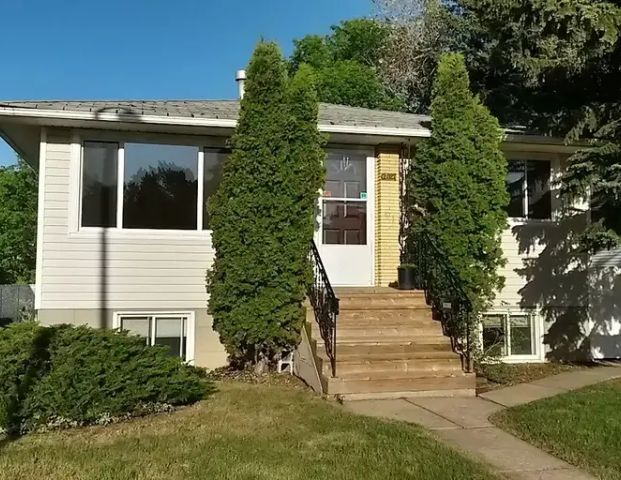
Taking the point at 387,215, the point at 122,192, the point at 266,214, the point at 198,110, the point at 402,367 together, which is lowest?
the point at 402,367

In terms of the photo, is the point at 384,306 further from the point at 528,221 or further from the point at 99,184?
the point at 99,184

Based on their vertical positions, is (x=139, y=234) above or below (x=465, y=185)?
below

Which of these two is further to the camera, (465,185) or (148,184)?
(148,184)

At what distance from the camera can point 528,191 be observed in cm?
1134

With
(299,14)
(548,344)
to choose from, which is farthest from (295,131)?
(299,14)

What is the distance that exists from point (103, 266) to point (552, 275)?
299 inches

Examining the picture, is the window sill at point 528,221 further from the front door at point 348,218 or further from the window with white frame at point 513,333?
the front door at point 348,218

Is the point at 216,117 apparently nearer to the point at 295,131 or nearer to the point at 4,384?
the point at 295,131

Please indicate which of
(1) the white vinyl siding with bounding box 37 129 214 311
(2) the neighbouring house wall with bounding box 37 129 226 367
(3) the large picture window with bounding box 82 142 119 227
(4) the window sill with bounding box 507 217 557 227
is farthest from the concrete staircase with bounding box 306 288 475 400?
(3) the large picture window with bounding box 82 142 119 227

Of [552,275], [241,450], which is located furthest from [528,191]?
[241,450]

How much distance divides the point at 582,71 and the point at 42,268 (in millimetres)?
9518

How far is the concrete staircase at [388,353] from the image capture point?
298 inches

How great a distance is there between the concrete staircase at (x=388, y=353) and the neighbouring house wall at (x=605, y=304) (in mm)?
4217

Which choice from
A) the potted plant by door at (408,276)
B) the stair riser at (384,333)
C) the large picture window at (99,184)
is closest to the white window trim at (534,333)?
the potted plant by door at (408,276)
